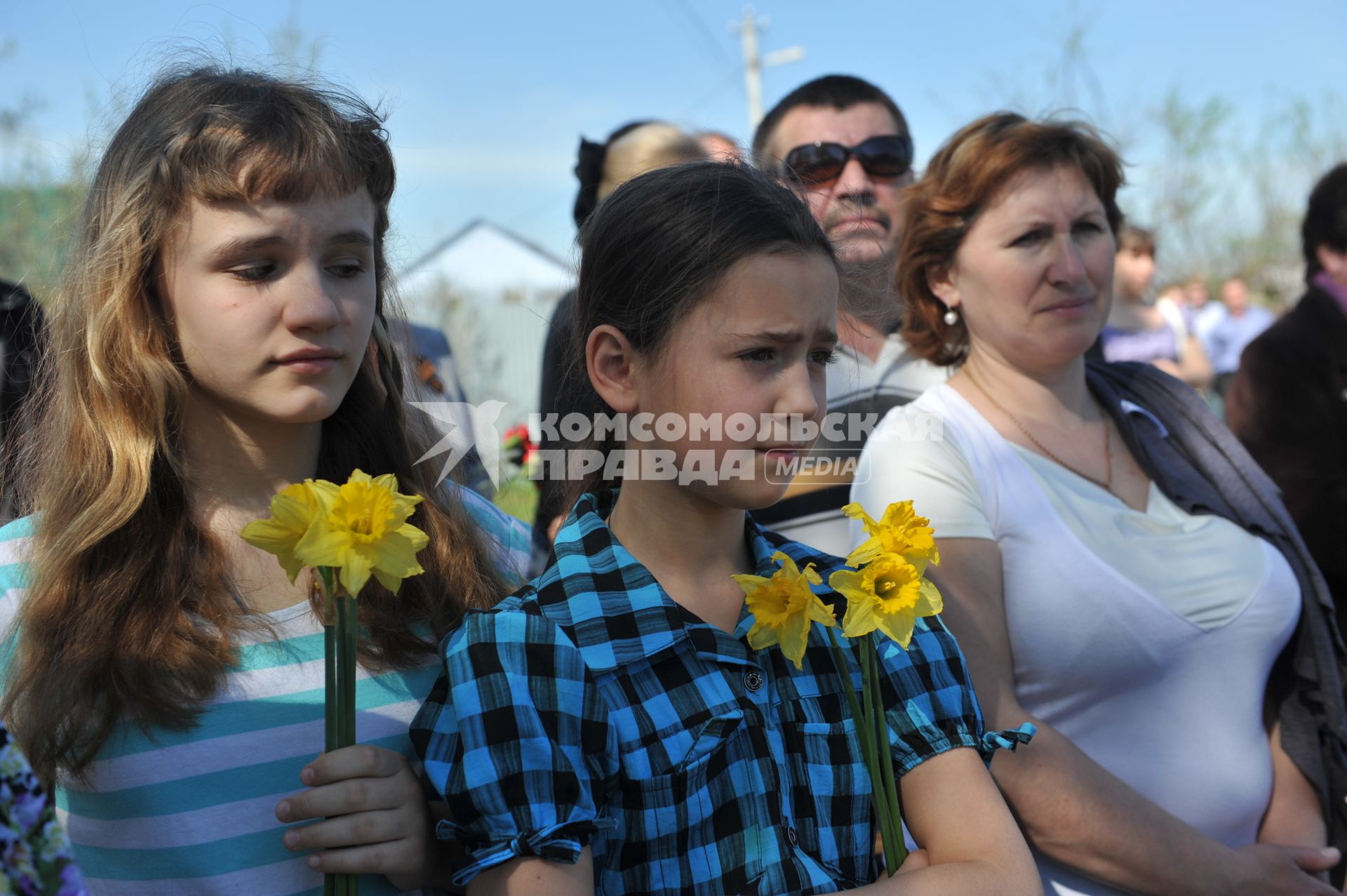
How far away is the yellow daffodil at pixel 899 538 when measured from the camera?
1520mm

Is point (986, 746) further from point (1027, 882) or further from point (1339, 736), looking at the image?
point (1339, 736)

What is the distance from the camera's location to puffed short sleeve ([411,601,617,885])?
56.4 inches

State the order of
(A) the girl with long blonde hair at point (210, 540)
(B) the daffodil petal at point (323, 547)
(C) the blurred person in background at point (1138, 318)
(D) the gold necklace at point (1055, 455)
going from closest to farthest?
1. (B) the daffodil petal at point (323, 547)
2. (A) the girl with long blonde hair at point (210, 540)
3. (D) the gold necklace at point (1055, 455)
4. (C) the blurred person in background at point (1138, 318)

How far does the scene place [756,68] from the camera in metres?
31.2

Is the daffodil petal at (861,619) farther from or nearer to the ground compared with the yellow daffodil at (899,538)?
nearer to the ground

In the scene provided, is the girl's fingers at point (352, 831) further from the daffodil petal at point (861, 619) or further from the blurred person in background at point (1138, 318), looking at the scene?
the blurred person in background at point (1138, 318)

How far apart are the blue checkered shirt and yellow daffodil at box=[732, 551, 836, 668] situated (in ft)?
0.29

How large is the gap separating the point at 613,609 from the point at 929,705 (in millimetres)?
490

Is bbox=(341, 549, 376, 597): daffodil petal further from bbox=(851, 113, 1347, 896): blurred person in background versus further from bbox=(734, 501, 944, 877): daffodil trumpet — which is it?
bbox=(851, 113, 1347, 896): blurred person in background

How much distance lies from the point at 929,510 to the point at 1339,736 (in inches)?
40.9

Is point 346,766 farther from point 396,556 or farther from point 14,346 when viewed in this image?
point 14,346

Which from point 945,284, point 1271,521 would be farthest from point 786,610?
point 1271,521

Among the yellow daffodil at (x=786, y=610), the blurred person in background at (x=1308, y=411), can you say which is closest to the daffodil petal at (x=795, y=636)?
the yellow daffodil at (x=786, y=610)

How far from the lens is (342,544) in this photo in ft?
4.44
